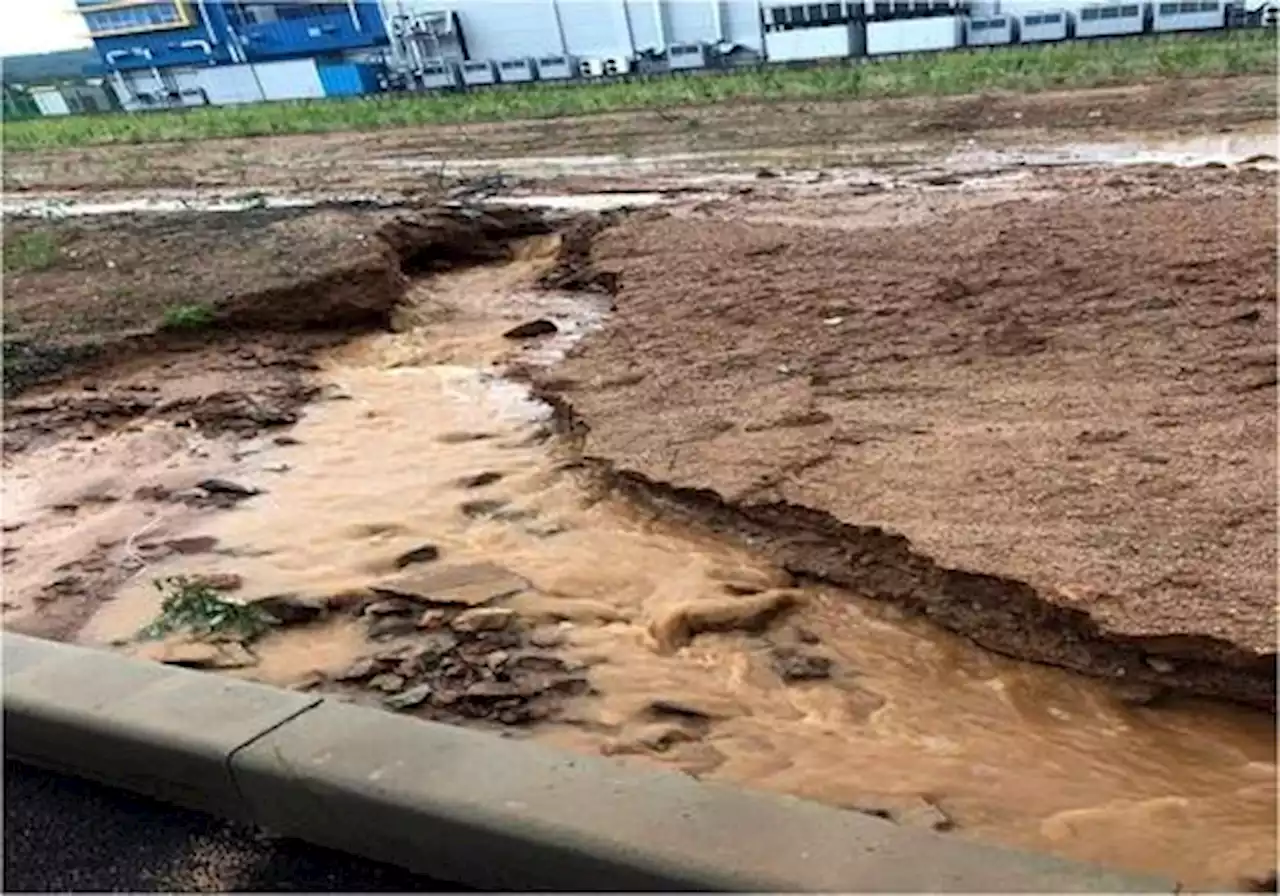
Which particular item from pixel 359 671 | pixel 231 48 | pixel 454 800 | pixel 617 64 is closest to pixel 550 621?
pixel 359 671

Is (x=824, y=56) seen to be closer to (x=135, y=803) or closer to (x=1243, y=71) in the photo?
(x=1243, y=71)

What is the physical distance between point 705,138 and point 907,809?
46.6 ft

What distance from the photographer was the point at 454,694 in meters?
3.17

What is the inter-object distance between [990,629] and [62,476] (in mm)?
4309

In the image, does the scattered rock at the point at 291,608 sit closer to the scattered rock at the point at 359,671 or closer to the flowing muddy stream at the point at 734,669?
the flowing muddy stream at the point at 734,669

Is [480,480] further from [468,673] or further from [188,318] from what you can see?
[188,318]

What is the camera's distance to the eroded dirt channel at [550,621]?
2771 millimetres

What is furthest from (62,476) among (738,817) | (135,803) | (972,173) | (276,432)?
(972,173)

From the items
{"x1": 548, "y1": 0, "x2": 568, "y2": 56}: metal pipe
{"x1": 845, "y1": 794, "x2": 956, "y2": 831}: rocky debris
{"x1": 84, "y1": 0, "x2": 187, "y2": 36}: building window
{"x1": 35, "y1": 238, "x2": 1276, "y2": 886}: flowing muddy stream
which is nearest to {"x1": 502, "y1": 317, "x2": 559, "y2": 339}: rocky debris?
{"x1": 35, "y1": 238, "x2": 1276, "y2": 886}: flowing muddy stream

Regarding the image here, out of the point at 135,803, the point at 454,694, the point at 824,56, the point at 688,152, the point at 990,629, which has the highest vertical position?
the point at 135,803

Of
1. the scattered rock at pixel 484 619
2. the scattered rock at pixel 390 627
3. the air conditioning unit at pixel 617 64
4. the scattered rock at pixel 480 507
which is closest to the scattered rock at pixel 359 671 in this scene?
the scattered rock at pixel 390 627

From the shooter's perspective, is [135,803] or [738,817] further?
[135,803]

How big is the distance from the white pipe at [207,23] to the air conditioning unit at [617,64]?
19.4 m

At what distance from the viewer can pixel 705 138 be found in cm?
1581
